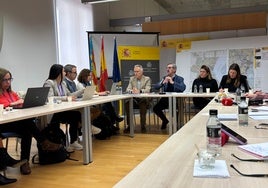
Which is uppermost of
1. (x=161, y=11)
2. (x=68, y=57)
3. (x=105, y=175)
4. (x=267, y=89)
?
(x=161, y=11)

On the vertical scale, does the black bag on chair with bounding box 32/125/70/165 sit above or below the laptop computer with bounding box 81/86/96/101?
below

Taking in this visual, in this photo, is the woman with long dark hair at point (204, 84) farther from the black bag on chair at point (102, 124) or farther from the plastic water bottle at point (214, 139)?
the plastic water bottle at point (214, 139)

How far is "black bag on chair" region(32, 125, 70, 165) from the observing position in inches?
133

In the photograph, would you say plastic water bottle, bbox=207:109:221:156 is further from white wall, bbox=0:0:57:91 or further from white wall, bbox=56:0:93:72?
white wall, bbox=56:0:93:72

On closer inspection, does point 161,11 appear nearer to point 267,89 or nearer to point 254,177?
point 267,89

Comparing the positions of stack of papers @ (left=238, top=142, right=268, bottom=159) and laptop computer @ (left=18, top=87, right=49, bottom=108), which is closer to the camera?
stack of papers @ (left=238, top=142, right=268, bottom=159)

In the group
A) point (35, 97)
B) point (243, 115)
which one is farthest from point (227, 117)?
point (35, 97)

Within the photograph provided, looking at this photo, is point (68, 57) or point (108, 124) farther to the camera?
point (68, 57)

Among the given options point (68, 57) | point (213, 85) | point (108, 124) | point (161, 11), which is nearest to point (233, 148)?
point (108, 124)

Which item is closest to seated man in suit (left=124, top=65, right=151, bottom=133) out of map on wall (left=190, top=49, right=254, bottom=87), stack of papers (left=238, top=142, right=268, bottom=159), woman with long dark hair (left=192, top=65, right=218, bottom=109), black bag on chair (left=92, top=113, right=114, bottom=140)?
black bag on chair (left=92, top=113, right=114, bottom=140)

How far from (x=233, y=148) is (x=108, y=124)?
3594 millimetres

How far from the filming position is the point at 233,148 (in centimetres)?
132

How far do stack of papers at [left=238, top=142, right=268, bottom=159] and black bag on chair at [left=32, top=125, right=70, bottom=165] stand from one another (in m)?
2.53

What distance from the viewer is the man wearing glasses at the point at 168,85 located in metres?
5.34
